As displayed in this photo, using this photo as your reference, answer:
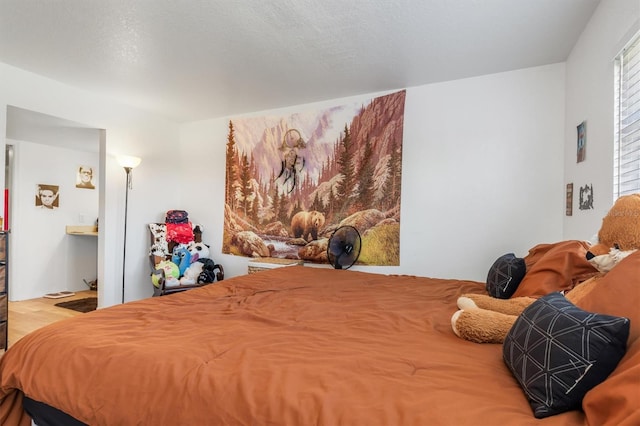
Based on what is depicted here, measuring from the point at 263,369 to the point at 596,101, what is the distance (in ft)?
7.59

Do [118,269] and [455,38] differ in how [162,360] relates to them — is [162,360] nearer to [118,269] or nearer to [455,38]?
[455,38]

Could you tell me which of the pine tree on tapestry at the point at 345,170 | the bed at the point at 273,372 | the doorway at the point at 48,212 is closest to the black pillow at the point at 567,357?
the bed at the point at 273,372

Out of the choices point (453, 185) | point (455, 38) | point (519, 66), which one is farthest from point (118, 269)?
point (519, 66)

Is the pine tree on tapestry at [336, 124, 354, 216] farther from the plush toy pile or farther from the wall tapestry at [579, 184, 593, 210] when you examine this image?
the wall tapestry at [579, 184, 593, 210]

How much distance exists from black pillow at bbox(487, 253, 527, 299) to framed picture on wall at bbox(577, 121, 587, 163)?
0.98m

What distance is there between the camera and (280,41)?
7.54 feet

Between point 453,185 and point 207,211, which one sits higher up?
point 453,185

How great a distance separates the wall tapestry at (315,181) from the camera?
3143mm

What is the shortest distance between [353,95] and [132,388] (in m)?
2.98

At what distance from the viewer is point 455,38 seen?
225cm

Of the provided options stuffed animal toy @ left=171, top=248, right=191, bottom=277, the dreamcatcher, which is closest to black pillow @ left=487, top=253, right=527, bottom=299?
the dreamcatcher

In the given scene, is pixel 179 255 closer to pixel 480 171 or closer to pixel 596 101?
pixel 480 171

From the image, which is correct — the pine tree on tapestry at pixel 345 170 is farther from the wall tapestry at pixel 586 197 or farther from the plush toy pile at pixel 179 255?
the wall tapestry at pixel 586 197

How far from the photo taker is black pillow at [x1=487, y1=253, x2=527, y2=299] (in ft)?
5.45
